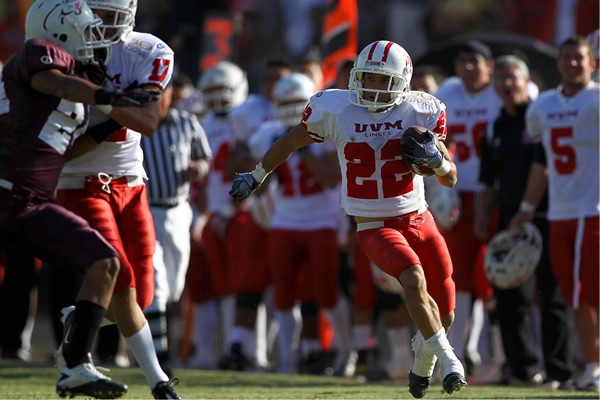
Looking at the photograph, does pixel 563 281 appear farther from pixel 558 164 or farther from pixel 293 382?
pixel 293 382

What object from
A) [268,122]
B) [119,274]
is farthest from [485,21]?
[119,274]

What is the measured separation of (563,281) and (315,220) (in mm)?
2039

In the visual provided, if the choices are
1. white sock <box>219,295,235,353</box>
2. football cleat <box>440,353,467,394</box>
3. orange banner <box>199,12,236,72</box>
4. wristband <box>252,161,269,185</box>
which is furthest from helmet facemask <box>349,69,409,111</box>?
orange banner <box>199,12,236,72</box>

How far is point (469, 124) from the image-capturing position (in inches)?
334

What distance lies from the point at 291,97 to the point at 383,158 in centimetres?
305

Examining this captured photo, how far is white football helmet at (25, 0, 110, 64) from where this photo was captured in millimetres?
5441

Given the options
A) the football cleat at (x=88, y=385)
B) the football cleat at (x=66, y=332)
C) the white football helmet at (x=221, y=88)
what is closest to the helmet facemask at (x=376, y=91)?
the football cleat at (x=66, y=332)

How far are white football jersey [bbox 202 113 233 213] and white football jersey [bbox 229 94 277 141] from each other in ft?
0.30

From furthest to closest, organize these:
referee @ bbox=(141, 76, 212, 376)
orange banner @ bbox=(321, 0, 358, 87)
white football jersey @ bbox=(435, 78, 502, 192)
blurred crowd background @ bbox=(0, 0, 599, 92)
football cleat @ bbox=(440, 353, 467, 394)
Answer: blurred crowd background @ bbox=(0, 0, 599, 92) → orange banner @ bbox=(321, 0, 358, 87) → white football jersey @ bbox=(435, 78, 502, 192) → referee @ bbox=(141, 76, 212, 376) → football cleat @ bbox=(440, 353, 467, 394)

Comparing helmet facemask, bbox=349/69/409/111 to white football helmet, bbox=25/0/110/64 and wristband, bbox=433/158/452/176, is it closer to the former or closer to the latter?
wristband, bbox=433/158/452/176

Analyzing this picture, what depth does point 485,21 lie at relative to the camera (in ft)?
44.4

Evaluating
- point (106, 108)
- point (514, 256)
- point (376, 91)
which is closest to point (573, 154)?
point (514, 256)

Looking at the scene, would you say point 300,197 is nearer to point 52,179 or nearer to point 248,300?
point 248,300

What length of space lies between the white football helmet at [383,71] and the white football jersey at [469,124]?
2497 millimetres
